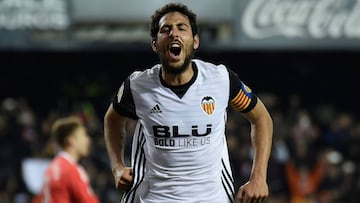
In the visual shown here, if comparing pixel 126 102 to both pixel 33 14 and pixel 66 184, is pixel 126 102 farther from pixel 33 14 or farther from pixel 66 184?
pixel 33 14

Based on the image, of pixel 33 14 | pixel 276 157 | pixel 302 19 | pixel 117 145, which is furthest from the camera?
pixel 302 19

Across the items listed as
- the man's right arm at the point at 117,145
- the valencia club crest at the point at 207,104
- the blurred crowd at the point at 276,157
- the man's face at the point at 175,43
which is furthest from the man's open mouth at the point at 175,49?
the blurred crowd at the point at 276,157

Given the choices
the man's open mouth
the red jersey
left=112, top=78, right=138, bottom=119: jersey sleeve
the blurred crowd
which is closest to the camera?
the man's open mouth

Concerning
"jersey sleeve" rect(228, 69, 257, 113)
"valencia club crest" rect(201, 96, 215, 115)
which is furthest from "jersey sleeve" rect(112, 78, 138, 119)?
"jersey sleeve" rect(228, 69, 257, 113)

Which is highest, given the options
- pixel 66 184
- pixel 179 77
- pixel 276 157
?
pixel 179 77

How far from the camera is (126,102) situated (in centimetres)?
479

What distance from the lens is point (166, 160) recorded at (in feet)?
15.3

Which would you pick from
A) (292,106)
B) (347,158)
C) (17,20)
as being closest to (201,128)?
(347,158)

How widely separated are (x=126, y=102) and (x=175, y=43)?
0.42 m

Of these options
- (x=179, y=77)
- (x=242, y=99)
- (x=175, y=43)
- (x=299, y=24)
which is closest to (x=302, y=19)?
(x=299, y=24)

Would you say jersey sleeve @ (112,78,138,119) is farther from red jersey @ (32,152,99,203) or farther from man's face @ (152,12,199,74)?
red jersey @ (32,152,99,203)

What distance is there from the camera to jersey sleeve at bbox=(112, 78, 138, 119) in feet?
15.7

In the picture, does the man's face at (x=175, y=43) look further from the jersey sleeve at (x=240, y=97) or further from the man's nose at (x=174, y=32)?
the jersey sleeve at (x=240, y=97)

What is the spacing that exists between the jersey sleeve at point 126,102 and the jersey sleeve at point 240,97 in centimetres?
46
